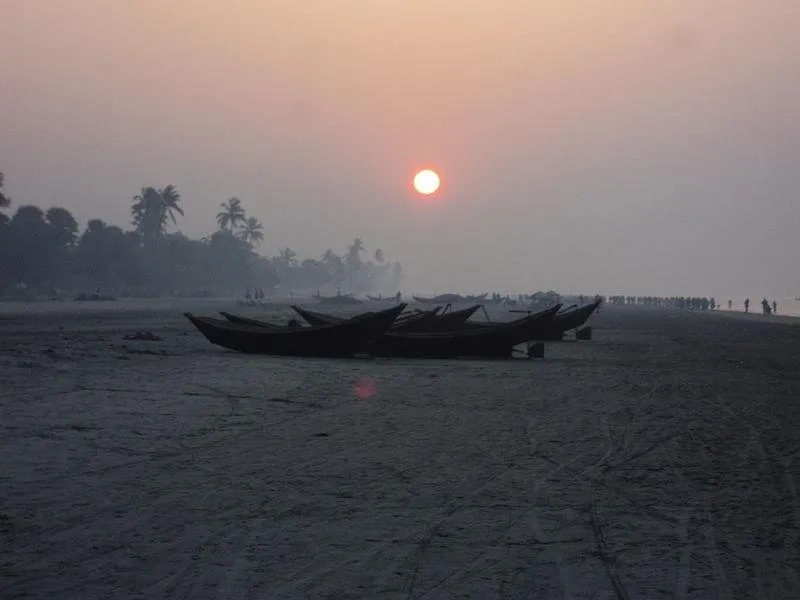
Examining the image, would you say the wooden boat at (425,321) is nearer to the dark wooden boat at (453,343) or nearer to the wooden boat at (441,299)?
the dark wooden boat at (453,343)

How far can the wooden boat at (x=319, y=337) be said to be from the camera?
61.4 ft

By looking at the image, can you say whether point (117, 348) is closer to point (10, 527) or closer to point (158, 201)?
point (10, 527)

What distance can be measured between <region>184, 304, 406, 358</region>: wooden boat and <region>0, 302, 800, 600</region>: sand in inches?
218

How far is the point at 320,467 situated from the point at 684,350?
19624mm

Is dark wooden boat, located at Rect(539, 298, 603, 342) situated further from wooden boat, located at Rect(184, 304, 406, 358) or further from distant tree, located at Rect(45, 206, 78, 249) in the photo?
distant tree, located at Rect(45, 206, 78, 249)

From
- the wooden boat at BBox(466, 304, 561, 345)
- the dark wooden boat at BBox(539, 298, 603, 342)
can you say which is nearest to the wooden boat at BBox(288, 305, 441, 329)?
the wooden boat at BBox(466, 304, 561, 345)

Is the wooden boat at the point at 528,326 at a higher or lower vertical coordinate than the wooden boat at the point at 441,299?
lower

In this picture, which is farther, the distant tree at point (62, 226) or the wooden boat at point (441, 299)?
the wooden boat at point (441, 299)

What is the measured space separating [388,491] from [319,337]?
502 inches

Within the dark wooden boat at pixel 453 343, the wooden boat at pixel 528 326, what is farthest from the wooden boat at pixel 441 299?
the dark wooden boat at pixel 453 343

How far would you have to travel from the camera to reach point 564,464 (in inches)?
291

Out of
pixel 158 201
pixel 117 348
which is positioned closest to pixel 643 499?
pixel 117 348

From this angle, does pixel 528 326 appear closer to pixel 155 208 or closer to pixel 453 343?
pixel 453 343

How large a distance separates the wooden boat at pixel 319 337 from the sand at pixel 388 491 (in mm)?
5549
